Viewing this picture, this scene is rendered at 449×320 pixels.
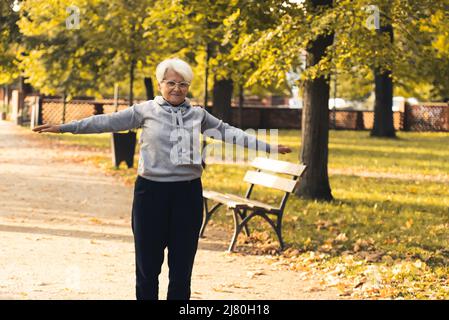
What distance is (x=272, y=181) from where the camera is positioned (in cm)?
1126

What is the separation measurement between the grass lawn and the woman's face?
2.84 meters

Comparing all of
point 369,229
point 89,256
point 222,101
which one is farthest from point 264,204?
point 222,101

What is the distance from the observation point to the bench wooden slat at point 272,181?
10648 mm

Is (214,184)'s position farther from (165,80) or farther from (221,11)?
(165,80)

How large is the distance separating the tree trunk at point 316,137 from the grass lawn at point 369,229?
37 cm

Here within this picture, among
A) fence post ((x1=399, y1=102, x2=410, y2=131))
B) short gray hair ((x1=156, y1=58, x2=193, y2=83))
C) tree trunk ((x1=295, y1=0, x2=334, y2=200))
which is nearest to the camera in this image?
short gray hair ((x1=156, y1=58, x2=193, y2=83))

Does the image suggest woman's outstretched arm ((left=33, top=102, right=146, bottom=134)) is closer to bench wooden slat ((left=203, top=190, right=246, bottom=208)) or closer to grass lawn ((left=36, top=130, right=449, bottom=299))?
grass lawn ((left=36, top=130, right=449, bottom=299))

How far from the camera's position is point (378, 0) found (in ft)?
42.1

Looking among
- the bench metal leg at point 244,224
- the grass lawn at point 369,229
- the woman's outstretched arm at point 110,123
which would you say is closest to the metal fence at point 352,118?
the grass lawn at point 369,229

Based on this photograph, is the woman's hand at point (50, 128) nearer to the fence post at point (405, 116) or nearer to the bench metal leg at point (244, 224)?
the bench metal leg at point (244, 224)

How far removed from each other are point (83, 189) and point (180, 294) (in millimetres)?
10382

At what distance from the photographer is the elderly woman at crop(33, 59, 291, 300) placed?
602cm

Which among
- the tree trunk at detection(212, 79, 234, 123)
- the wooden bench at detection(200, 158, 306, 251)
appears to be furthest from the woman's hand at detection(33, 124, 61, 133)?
the tree trunk at detection(212, 79, 234, 123)
